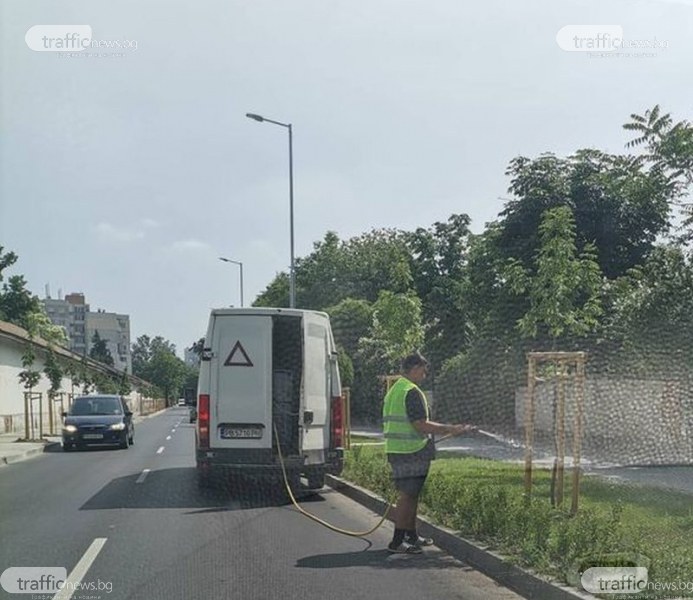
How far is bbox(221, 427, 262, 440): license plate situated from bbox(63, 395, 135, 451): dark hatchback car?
1341cm

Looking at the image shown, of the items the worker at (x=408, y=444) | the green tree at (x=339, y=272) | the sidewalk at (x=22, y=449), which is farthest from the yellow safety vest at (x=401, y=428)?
the green tree at (x=339, y=272)

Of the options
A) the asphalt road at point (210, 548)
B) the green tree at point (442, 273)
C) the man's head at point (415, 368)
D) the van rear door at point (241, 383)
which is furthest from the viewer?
the green tree at point (442, 273)

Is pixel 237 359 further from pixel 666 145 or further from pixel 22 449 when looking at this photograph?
pixel 22 449

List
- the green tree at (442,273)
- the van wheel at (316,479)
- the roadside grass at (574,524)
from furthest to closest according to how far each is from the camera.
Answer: the green tree at (442,273)
the van wheel at (316,479)
the roadside grass at (574,524)

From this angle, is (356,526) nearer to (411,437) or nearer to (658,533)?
(411,437)

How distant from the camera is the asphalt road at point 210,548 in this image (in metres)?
6.87

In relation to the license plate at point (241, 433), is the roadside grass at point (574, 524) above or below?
below

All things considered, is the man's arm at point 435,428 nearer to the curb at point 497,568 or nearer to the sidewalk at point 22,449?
the curb at point 497,568

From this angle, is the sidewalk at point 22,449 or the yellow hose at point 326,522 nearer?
the yellow hose at point 326,522

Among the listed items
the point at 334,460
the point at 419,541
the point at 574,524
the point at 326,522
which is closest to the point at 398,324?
the point at 334,460

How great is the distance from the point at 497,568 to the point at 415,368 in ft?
6.63

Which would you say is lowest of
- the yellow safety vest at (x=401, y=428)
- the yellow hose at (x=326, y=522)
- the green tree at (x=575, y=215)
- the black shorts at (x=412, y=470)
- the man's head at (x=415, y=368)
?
the yellow hose at (x=326, y=522)

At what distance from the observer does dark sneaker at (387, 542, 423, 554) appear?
823 centimetres

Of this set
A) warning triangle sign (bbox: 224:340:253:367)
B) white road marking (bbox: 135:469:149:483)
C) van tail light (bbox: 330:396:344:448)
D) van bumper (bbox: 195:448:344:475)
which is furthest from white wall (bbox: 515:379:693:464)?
white road marking (bbox: 135:469:149:483)
